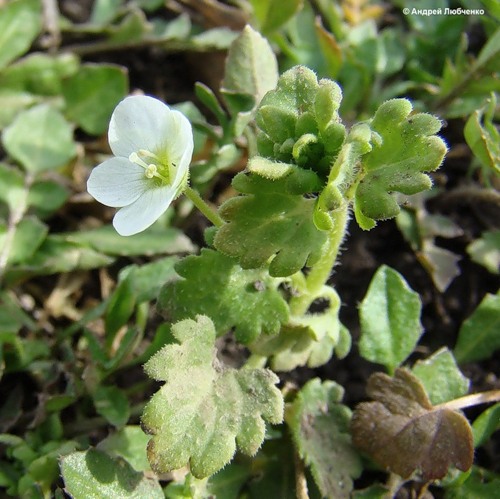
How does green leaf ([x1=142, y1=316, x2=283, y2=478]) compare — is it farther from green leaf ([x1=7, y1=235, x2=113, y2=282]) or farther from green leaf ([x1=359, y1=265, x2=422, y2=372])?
green leaf ([x1=7, y1=235, x2=113, y2=282])

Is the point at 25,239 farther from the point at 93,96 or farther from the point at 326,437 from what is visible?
the point at 326,437

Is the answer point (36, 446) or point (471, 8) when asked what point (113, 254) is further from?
point (471, 8)

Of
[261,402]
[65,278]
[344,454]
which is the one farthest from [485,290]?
[65,278]

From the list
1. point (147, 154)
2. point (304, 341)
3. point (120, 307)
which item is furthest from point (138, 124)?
point (304, 341)

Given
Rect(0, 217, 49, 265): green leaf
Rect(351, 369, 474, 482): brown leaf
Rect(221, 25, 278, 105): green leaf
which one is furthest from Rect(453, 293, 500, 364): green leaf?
Rect(0, 217, 49, 265): green leaf

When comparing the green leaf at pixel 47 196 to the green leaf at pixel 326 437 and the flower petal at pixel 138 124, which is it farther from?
the green leaf at pixel 326 437
